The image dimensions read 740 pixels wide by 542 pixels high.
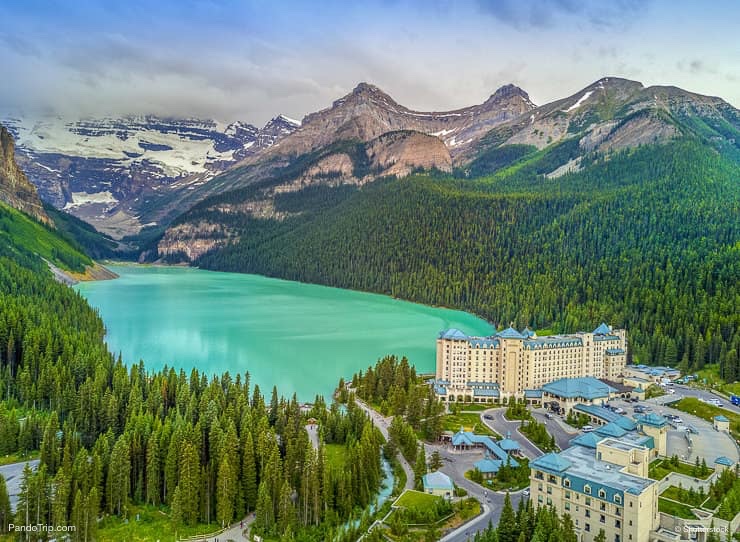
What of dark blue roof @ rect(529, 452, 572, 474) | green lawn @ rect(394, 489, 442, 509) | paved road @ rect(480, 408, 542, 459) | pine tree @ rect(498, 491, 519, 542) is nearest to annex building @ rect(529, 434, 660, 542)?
dark blue roof @ rect(529, 452, 572, 474)

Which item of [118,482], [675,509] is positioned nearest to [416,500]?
[675,509]

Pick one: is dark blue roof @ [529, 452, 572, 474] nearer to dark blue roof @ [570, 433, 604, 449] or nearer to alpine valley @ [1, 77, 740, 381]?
dark blue roof @ [570, 433, 604, 449]

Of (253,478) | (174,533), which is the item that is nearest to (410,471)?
(253,478)

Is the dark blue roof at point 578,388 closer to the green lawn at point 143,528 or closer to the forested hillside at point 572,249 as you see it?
the forested hillside at point 572,249

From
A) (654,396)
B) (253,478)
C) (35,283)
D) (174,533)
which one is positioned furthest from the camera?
(35,283)

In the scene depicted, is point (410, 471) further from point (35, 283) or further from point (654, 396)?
point (35, 283)

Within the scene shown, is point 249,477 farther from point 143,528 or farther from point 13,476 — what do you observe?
point 13,476
